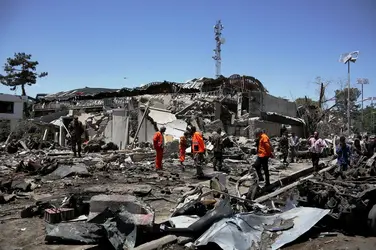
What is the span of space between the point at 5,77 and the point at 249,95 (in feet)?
133

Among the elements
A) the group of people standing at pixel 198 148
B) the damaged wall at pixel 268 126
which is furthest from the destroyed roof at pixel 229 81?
the group of people standing at pixel 198 148

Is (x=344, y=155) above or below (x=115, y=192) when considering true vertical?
above

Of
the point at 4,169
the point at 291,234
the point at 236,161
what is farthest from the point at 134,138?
the point at 291,234

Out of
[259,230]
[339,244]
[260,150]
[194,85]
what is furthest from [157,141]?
[194,85]

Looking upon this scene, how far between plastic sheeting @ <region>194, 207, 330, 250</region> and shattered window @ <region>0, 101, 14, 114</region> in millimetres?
42833

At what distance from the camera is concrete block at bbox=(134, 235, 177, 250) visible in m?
4.82

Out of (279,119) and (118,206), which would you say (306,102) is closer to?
(279,119)

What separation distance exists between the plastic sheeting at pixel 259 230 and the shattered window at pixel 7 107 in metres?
42.8

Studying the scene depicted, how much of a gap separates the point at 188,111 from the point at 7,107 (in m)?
28.6

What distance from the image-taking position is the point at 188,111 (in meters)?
23.9

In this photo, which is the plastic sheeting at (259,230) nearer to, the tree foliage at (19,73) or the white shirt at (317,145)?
the white shirt at (317,145)

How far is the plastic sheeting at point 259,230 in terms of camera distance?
5.01 m

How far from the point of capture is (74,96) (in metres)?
42.1

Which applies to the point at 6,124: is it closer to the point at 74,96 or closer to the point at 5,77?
the point at 74,96
